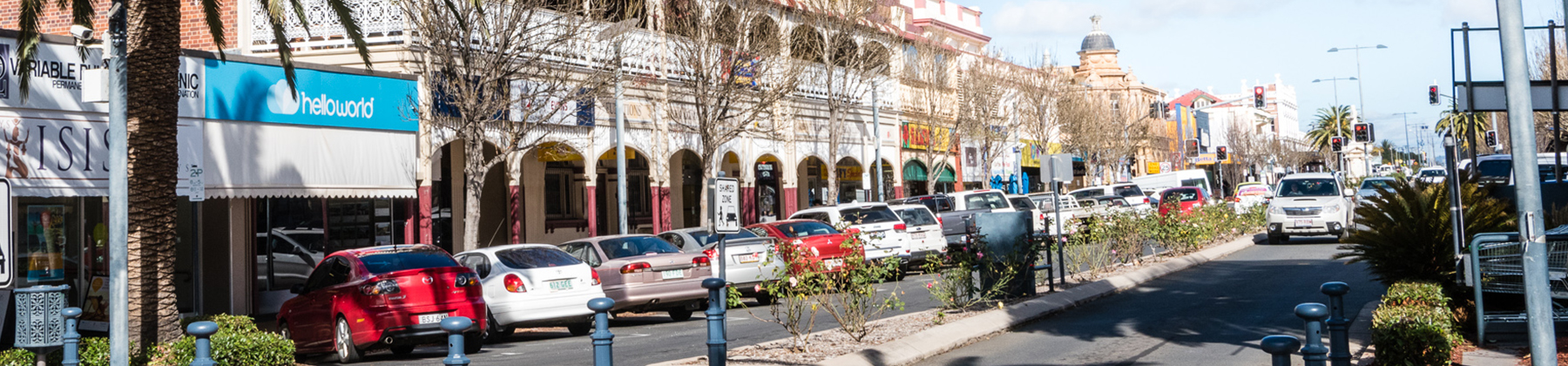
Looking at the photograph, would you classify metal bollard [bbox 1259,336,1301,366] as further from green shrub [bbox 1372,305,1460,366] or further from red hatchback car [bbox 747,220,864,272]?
red hatchback car [bbox 747,220,864,272]

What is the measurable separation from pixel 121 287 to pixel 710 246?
956 centimetres

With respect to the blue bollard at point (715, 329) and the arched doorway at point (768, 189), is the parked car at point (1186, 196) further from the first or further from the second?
the blue bollard at point (715, 329)

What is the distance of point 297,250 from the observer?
20594mm

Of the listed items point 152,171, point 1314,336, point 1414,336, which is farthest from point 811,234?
point 1314,336

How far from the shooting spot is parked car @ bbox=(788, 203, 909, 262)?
2206 centimetres

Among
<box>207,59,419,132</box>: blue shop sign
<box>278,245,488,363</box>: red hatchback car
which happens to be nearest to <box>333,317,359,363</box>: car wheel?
<box>278,245,488,363</box>: red hatchback car

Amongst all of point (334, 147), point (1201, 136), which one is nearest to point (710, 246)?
point (334, 147)

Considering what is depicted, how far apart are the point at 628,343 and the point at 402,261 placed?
8.30 feet

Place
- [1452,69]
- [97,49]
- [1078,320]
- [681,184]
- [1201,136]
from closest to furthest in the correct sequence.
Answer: [1452,69]
[1078,320]
[97,49]
[681,184]
[1201,136]

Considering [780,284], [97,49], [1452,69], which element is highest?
[97,49]

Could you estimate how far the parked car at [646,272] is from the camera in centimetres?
1630

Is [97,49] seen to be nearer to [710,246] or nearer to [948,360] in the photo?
[710,246]

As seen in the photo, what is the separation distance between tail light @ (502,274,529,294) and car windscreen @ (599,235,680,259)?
86.6 inches

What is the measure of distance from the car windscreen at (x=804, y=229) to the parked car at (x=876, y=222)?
44.0 inches
